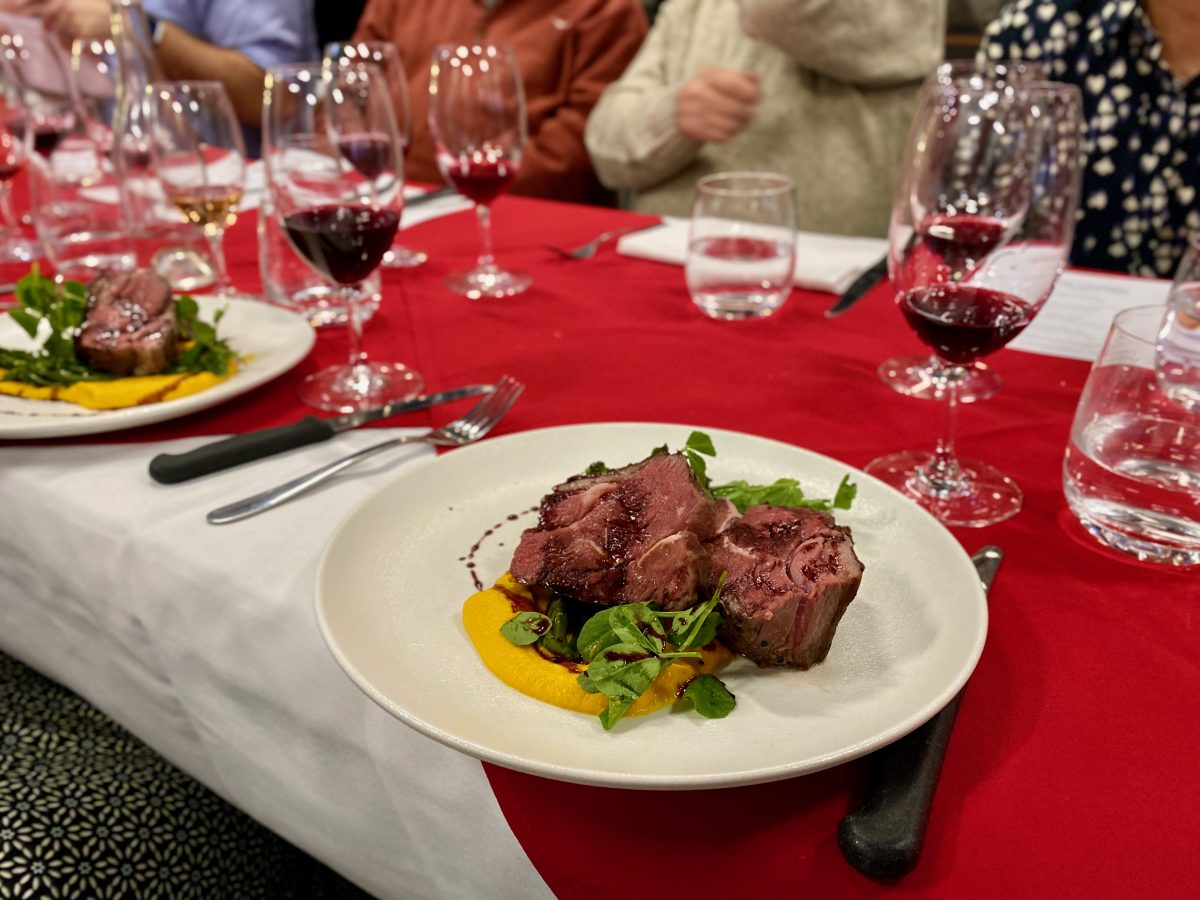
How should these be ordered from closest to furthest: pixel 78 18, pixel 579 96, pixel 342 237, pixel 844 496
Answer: pixel 844 496 < pixel 342 237 < pixel 78 18 < pixel 579 96

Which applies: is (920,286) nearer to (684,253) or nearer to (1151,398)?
(1151,398)

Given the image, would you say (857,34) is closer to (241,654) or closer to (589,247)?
(589,247)

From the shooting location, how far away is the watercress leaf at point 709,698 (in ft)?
1.84

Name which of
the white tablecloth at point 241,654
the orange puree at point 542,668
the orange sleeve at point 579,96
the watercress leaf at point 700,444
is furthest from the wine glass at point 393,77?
the orange sleeve at point 579,96

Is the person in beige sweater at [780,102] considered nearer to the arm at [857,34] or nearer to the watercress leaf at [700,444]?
the arm at [857,34]

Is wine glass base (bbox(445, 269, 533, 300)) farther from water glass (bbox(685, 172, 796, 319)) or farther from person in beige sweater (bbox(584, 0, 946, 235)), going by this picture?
person in beige sweater (bbox(584, 0, 946, 235))

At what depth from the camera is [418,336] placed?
1.36 m

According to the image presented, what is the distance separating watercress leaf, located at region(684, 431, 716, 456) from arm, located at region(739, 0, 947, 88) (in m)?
1.77

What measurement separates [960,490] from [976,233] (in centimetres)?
27

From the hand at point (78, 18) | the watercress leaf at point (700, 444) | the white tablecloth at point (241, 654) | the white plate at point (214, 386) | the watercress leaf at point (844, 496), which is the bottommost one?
the white tablecloth at point (241, 654)

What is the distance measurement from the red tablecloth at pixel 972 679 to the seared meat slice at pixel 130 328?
0.08 meters

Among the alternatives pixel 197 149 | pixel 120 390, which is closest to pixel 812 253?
pixel 197 149

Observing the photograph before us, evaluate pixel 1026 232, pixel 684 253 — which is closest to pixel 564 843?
pixel 1026 232

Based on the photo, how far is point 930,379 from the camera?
1171 millimetres
